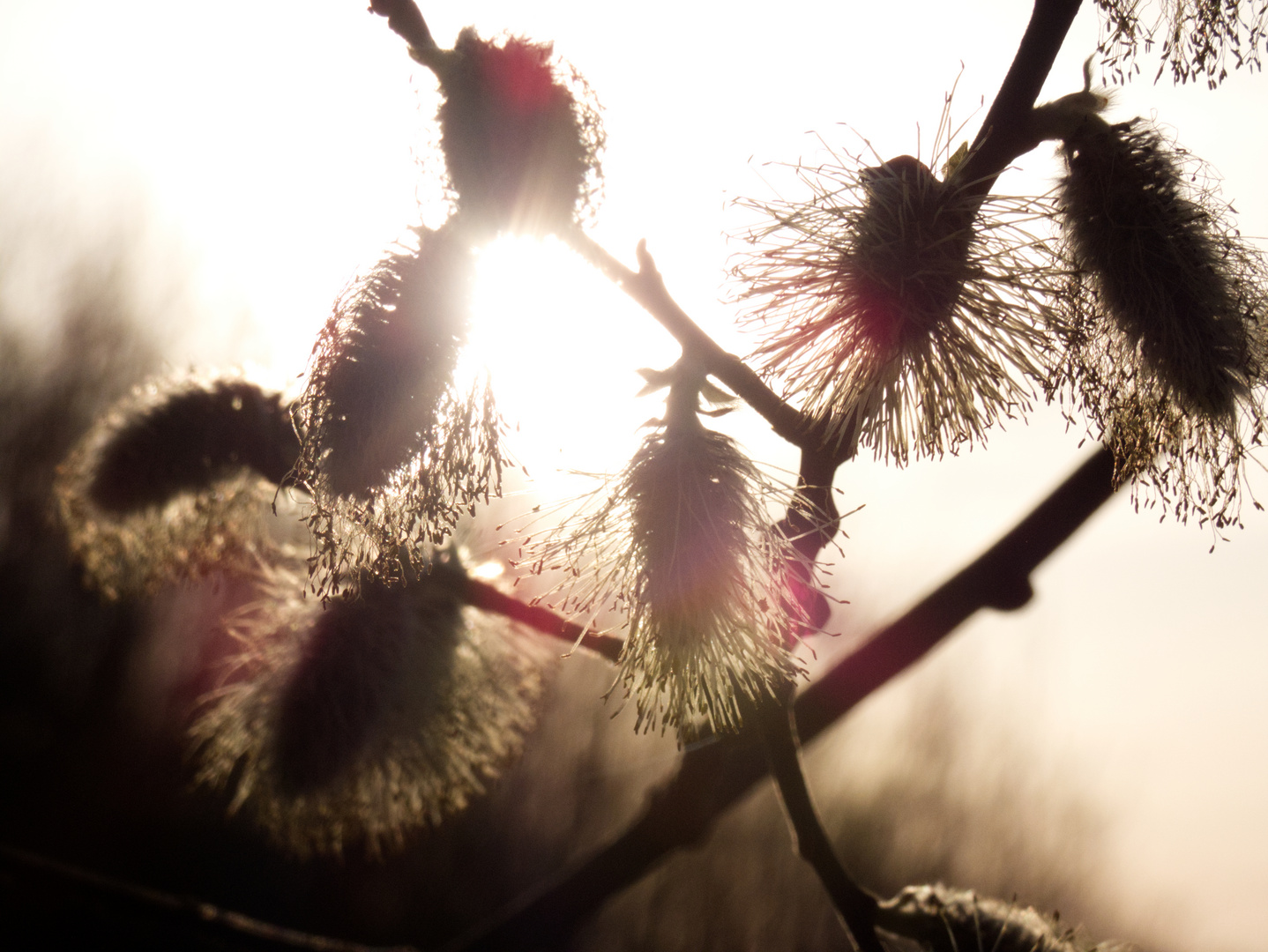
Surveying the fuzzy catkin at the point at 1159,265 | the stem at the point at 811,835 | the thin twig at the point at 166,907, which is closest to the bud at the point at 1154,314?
the fuzzy catkin at the point at 1159,265

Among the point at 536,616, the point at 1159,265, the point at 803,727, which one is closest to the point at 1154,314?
the point at 1159,265

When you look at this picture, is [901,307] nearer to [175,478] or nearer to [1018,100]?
[1018,100]

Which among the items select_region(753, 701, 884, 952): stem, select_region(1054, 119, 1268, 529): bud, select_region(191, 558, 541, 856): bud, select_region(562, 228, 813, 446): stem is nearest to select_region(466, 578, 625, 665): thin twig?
select_region(191, 558, 541, 856): bud

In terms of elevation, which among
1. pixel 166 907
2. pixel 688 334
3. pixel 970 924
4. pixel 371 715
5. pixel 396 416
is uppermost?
pixel 688 334

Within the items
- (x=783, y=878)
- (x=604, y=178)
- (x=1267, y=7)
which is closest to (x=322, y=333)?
(x=604, y=178)

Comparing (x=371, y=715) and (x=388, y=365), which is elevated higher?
(x=388, y=365)

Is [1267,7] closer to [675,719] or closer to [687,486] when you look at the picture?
[687,486]

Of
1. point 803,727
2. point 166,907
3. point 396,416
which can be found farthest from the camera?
point 166,907

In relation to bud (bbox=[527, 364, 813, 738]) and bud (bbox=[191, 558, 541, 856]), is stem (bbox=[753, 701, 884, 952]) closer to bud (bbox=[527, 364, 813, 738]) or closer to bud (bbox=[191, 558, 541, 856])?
bud (bbox=[527, 364, 813, 738])
